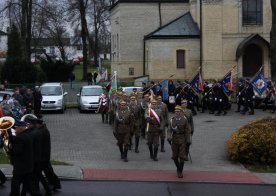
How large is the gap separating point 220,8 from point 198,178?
3264cm

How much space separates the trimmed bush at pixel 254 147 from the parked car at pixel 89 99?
15.0 m

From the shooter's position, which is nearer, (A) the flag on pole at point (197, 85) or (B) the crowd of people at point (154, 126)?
(B) the crowd of people at point (154, 126)

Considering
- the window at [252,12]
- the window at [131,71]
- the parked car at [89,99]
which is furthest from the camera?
the window at [131,71]

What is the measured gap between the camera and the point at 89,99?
1312 inches

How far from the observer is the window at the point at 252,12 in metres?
48.2

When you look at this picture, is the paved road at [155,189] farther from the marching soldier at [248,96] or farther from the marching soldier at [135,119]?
the marching soldier at [248,96]

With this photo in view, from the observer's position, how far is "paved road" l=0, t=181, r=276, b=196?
14.0 m

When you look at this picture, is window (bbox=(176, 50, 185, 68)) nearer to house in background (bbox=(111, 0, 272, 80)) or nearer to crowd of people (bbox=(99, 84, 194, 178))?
house in background (bbox=(111, 0, 272, 80))

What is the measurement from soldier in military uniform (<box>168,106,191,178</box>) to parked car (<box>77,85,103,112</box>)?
16.7 metres

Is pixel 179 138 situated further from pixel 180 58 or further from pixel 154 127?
pixel 180 58

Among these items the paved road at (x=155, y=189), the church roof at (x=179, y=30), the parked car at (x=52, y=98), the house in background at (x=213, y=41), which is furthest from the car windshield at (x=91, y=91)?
the paved road at (x=155, y=189)

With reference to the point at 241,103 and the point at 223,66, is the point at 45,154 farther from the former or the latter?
the point at 223,66

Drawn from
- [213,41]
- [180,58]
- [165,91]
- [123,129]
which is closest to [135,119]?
[123,129]

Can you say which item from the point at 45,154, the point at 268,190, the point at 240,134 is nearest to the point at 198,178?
the point at 268,190
